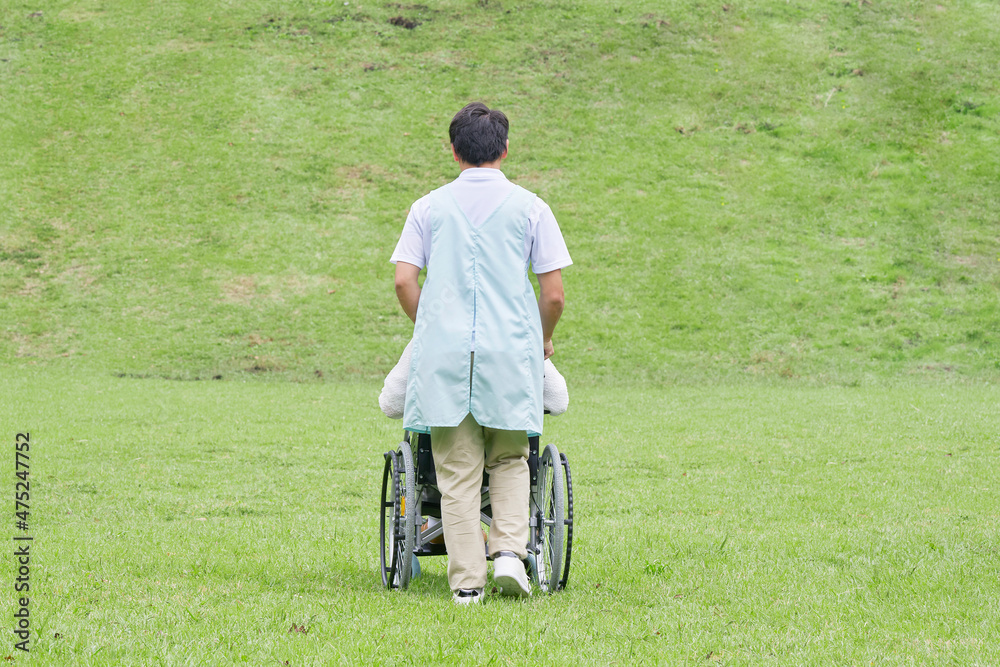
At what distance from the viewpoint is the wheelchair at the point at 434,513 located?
492cm

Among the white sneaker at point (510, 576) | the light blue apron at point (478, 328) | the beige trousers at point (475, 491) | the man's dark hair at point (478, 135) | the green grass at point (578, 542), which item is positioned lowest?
the green grass at point (578, 542)

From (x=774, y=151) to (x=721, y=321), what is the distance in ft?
28.7

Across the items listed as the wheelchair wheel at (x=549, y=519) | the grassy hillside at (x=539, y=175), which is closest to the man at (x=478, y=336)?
the wheelchair wheel at (x=549, y=519)

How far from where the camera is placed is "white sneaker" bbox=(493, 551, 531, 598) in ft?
15.1

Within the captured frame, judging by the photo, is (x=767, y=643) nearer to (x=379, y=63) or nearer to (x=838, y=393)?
(x=838, y=393)

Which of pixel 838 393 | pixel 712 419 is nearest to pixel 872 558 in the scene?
pixel 712 419

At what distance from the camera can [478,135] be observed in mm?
4879

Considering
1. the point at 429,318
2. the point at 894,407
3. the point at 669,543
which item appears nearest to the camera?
the point at 429,318

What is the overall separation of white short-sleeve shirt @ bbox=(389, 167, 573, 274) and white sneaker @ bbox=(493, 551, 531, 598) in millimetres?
1473

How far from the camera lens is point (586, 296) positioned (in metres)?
24.9

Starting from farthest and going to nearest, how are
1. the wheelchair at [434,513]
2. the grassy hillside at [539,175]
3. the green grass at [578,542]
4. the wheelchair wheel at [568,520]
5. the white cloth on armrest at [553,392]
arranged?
the grassy hillside at [539,175] → the white cloth on armrest at [553,392] → the wheelchair at [434,513] → the wheelchair wheel at [568,520] → the green grass at [578,542]

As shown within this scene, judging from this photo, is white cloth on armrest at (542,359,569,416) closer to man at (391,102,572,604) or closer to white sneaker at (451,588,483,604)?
man at (391,102,572,604)

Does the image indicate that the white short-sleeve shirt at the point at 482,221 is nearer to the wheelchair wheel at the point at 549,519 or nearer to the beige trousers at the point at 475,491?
the beige trousers at the point at 475,491

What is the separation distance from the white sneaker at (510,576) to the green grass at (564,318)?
0.41 ft
